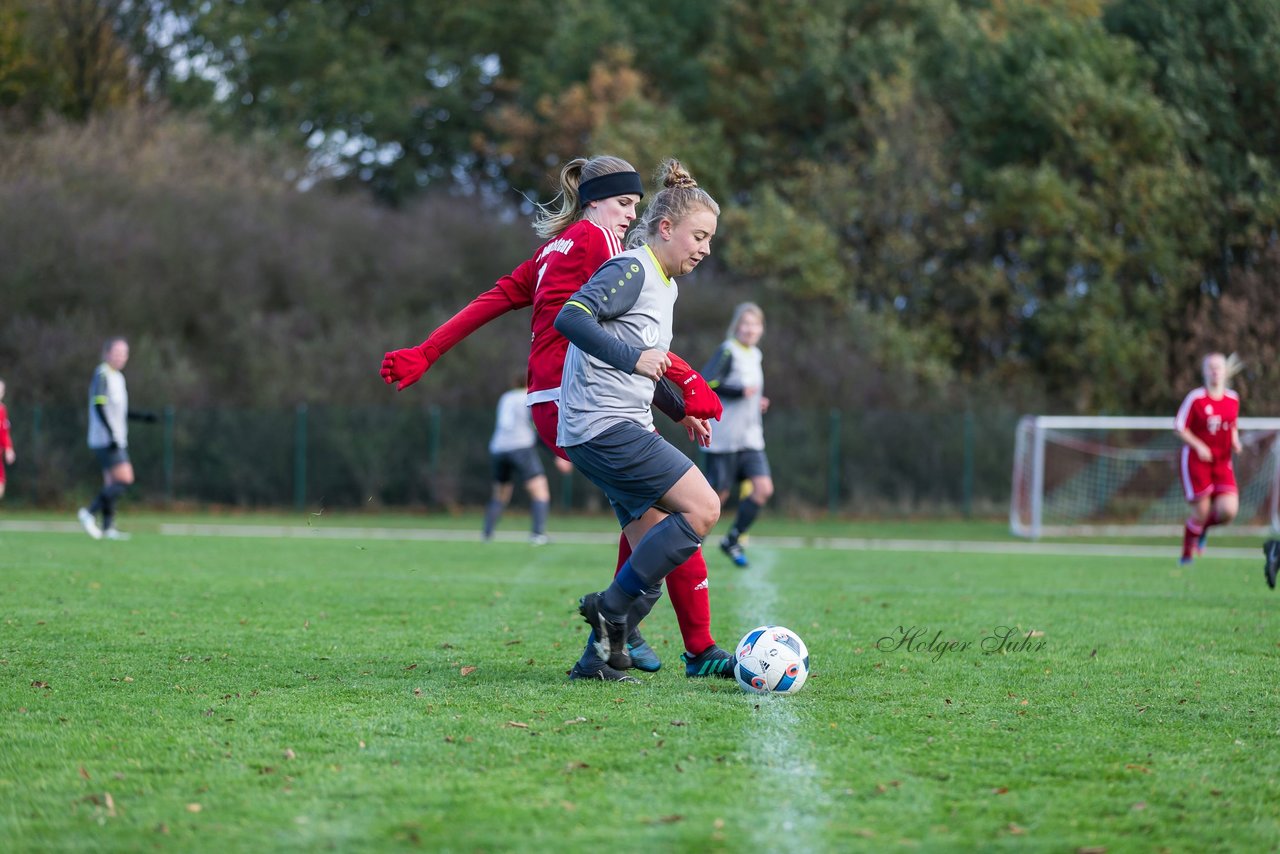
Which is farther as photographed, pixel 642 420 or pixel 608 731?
pixel 642 420

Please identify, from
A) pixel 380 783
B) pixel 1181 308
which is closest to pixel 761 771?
pixel 380 783

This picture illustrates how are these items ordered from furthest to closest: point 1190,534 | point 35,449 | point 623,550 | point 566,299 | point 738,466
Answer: point 35,449, point 1190,534, point 738,466, point 623,550, point 566,299

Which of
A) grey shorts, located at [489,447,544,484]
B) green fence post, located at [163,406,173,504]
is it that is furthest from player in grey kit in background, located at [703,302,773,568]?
green fence post, located at [163,406,173,504]

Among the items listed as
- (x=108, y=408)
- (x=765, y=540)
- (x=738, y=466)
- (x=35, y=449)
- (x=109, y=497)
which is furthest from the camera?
(x=35, y=449)

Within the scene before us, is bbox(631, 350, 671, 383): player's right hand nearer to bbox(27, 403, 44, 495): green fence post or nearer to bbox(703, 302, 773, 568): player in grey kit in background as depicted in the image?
bbox(703, 302, 773, 568): player in grey kit in background

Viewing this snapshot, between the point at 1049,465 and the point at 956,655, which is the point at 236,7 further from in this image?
the point at 956,655

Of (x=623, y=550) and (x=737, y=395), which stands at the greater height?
(x=737, y=395)

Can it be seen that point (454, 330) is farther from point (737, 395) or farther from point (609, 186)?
point (737, 395)

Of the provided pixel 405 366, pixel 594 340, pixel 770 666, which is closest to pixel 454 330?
pixel 405 366

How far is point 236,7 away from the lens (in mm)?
33531

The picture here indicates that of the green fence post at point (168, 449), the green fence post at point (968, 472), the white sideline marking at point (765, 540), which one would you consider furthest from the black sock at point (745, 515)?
the green fence post at point (168, 449)

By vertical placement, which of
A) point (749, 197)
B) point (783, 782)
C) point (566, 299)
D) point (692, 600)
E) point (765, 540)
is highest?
point (749, 197)

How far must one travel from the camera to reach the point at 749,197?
30.4m

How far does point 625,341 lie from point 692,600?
1.20 m
